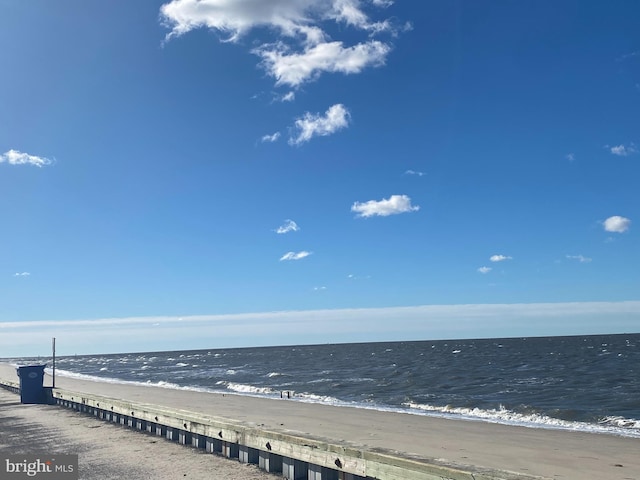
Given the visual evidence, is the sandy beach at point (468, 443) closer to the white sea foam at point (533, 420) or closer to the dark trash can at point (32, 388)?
the white sea foam at point (533, 420)

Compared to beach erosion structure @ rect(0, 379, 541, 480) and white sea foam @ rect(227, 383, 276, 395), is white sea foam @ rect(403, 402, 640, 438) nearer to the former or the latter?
beach erosion structure @ rect(0, 379, 541, 480)

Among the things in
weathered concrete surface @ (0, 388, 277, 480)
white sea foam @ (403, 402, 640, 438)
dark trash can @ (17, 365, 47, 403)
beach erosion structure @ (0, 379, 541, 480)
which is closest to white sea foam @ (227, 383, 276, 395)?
white sea foam @ (403, 402, 640, 438)

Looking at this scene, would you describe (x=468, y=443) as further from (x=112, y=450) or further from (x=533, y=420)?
(x=533, y=420)

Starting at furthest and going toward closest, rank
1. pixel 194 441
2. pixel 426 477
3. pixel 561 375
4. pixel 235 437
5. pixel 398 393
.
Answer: pixel 561 375, pixel 398 393, pixel 194 441, pixel 235 437, pixel 426 477

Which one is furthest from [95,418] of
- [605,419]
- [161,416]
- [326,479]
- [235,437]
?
[605,419]

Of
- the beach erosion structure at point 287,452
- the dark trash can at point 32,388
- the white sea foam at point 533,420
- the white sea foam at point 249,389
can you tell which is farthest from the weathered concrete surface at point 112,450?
the white sea foam at point 249,389

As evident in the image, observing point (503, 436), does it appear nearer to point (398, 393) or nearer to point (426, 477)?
point (426, 477)

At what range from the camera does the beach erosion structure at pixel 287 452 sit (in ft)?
21.7

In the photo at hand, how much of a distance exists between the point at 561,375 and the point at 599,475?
37.3 metres

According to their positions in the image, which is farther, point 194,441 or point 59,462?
point 194,441

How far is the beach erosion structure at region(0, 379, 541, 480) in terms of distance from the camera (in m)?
6.63

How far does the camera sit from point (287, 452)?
28.4 feet

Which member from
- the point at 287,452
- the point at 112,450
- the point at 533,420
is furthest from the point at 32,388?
the point at 533,420

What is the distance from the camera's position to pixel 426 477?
639 centimetres
